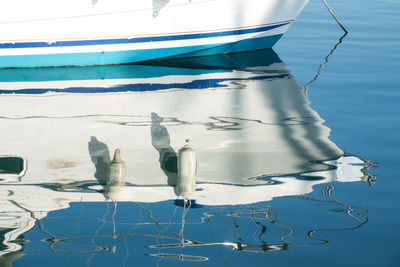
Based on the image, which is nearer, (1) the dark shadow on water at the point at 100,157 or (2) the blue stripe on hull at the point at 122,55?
(1) the dark shadow on water at the point at 100,157

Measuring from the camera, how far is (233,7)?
975 centimetres

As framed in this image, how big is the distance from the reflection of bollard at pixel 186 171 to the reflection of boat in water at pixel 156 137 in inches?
2.3

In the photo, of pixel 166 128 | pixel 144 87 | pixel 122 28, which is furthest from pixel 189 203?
pixel 122 28

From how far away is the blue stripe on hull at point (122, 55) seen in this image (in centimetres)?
937

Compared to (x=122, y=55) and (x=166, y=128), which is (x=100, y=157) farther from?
(x=122, y=55)

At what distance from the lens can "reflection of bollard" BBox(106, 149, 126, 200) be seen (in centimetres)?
532

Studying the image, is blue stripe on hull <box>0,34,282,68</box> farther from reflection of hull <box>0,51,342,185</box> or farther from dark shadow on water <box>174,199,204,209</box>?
dark shadow on water <box>174,199,204,209</box>

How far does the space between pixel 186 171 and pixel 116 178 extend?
581mm

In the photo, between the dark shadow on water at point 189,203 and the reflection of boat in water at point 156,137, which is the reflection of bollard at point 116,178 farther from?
the dark shadow on water at point 189,203

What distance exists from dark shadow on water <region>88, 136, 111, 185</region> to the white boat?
10.0 feet

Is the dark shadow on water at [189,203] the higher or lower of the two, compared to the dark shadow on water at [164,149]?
lower

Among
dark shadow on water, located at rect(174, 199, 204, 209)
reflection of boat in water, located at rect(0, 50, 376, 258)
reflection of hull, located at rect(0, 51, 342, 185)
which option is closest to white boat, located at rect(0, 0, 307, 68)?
reflection of boat in water, located at rect(0, 50, 376, 258)

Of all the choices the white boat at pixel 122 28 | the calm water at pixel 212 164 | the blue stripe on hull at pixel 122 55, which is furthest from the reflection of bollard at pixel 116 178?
the blue stripe on hull at pixel 122 55

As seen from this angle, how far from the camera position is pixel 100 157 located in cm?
612
